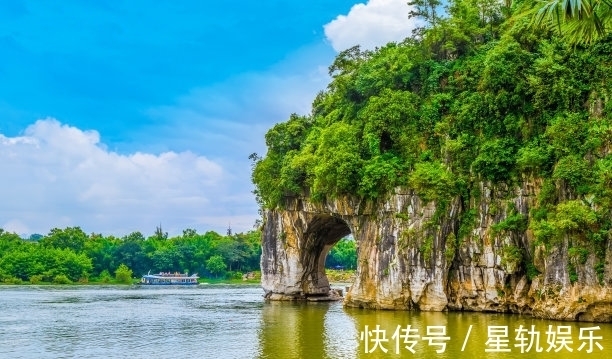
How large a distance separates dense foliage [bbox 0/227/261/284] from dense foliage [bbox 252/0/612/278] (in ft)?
130

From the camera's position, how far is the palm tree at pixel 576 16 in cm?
670

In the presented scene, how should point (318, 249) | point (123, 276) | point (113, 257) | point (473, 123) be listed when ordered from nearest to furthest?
point (473, 123) < point (318, 249) < point (123, 276) < point (113, 257)

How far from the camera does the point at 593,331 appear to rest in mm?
17234

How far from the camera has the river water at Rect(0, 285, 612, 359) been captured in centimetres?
1495

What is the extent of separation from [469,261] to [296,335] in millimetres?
8519

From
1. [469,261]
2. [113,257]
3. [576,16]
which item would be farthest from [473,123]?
[113,257]

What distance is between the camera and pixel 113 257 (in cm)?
6794

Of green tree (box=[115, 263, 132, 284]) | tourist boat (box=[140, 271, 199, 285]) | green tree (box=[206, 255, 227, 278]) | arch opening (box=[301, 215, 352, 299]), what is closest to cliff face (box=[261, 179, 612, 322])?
arch opening (box=[301, 215, 352, 299])

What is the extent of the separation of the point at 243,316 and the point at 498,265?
9.89m

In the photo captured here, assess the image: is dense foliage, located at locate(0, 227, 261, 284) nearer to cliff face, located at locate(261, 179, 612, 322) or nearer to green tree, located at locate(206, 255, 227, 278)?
green tree, located at locate(206, 255, 227, 278)

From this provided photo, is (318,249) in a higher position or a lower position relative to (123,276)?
higher

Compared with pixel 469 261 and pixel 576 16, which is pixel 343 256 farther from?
pixel 576 16

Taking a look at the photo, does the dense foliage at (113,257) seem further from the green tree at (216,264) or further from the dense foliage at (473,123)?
the dense foliage at (473,123)

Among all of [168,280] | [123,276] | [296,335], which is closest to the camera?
[296,335]
